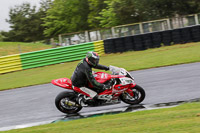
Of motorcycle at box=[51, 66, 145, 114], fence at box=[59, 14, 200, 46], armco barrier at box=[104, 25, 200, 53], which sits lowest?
motorcycle at box=[51, 66, 145, 114]

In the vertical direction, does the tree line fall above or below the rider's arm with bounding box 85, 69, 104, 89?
above

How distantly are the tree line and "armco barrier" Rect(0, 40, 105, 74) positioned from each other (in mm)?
18326

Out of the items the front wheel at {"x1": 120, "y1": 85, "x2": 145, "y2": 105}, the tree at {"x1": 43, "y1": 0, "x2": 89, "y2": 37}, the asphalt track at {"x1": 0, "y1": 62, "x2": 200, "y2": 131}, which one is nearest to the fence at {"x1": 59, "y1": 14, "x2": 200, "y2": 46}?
the asphalt track at {"x1": 0, "y1": 62, "x2": 200, "y2": 131}

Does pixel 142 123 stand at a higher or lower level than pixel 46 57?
lower

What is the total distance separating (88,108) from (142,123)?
9.26 feet

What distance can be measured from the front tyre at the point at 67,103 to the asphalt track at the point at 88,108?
0.17 meters

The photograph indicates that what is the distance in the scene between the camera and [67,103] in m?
7.79

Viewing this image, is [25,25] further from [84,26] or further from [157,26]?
[157,26]

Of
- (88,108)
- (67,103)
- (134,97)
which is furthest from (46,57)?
(134,97)

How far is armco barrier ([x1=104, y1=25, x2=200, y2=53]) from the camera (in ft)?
69.5

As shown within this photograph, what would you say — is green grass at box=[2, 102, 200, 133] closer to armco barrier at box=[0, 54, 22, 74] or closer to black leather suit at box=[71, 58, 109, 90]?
black leather suit at box=[71, 58, 109, 90]

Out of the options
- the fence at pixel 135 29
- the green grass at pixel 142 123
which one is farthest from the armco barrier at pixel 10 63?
Result: the green grass at pixel 142 123

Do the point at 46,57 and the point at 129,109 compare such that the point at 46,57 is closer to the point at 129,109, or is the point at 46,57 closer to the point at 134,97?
the point at 134,97

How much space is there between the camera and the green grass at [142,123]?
16.7 feet
